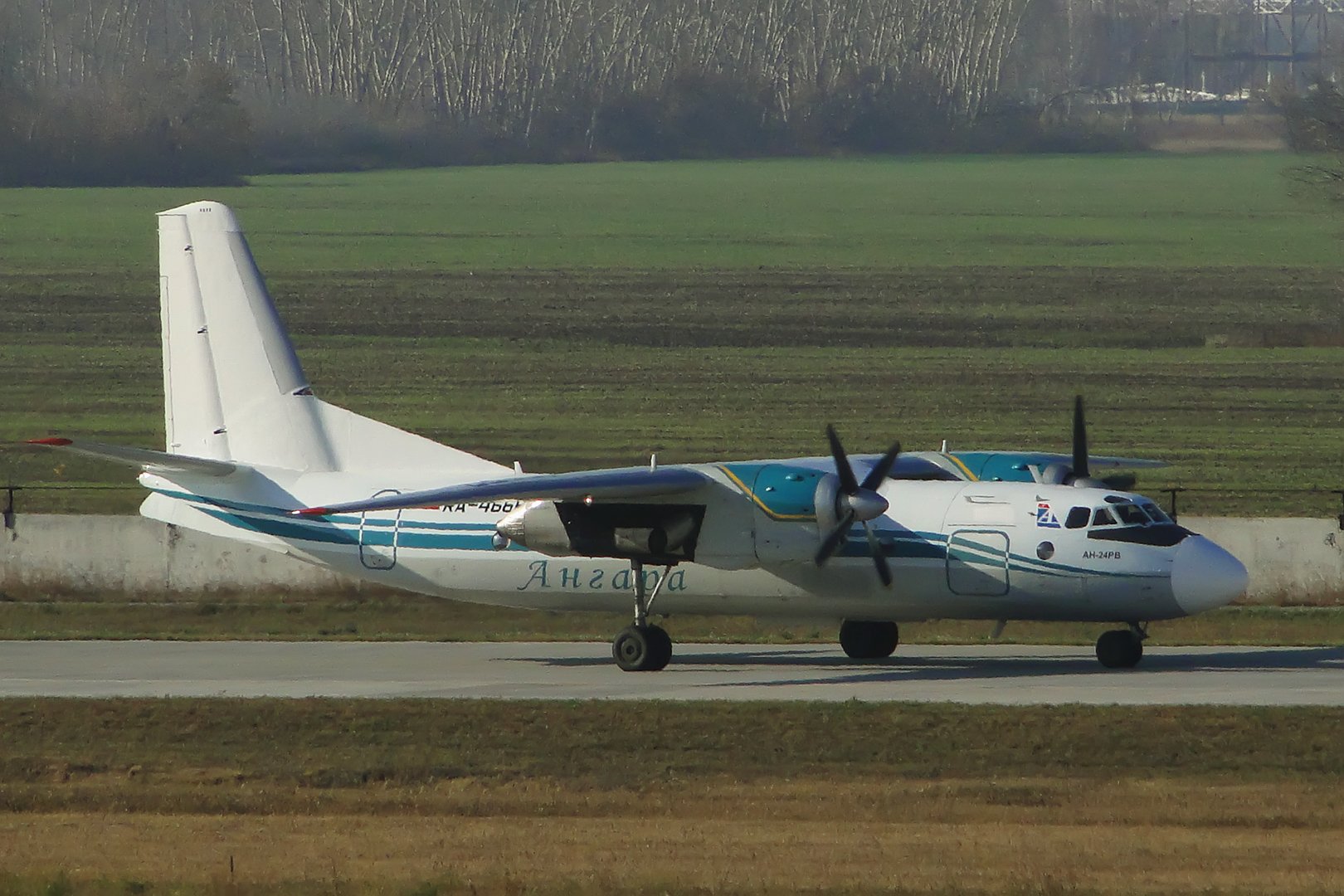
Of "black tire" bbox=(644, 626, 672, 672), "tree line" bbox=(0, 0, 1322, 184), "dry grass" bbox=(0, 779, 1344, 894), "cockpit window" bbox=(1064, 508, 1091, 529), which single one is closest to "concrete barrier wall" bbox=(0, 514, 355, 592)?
"black tire" bbox=(644, 626, 672, 672)

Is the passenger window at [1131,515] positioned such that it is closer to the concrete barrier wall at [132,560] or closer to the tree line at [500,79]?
the concrete barrier wall at [132,560]

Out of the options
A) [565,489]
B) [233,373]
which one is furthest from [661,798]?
[233,373]

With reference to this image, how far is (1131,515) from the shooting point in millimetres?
30922

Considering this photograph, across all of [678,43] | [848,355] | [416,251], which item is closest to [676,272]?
[416,251]

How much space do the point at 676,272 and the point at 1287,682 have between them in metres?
75.5

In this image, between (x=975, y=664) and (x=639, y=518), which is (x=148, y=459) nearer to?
(x=639, y=518)

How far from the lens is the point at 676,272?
10381cm

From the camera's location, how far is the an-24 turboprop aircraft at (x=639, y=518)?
1215 inches

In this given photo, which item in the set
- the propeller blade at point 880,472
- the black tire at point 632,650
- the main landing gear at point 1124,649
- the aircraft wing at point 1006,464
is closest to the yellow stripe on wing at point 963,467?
the aircraft wing at point 1006,464

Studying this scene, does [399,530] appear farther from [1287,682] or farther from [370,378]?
[370,378]

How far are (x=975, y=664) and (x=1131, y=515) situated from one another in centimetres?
392

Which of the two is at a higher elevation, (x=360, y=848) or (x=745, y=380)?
(x=360, y=848)

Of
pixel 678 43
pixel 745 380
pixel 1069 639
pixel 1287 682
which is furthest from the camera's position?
pixel 678 43

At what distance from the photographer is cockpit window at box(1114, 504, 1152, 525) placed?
30.8 m
